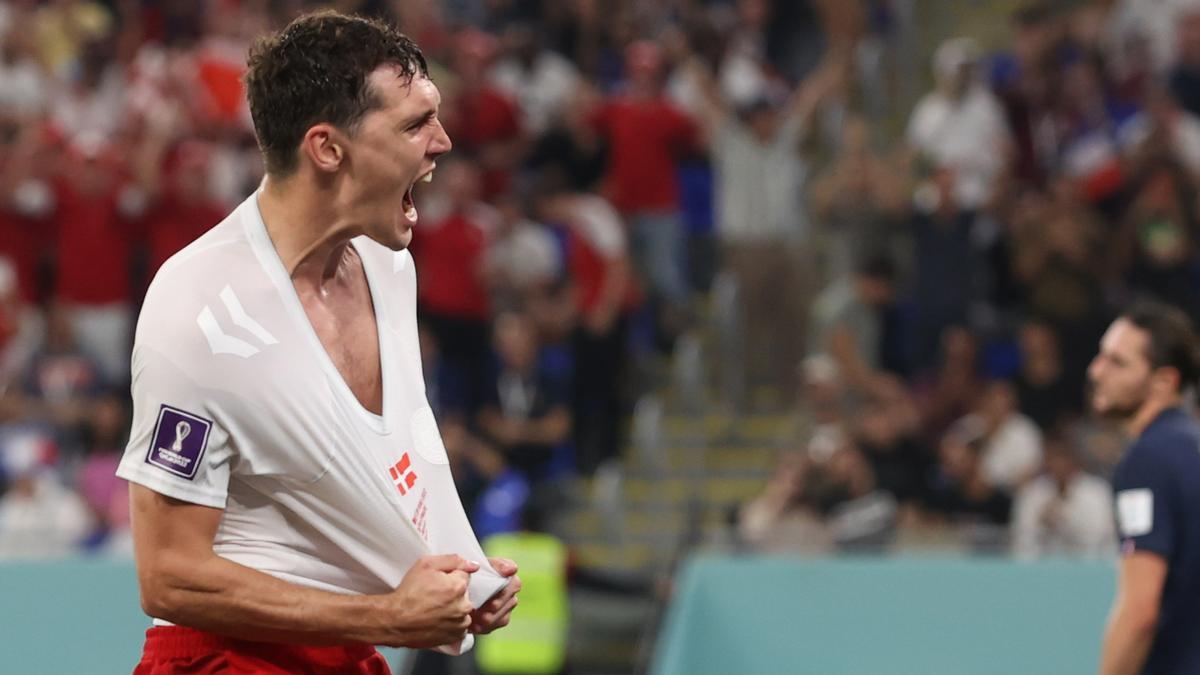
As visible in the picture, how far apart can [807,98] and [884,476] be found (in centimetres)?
366

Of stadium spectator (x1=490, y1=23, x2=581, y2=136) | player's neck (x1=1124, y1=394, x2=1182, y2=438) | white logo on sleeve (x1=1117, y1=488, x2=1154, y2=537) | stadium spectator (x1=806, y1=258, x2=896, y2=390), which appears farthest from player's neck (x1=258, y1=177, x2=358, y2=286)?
stadium spectator (x1=490, y1=23, x2=581, y2=136)

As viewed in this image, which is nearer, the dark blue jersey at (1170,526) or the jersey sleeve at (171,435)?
the jersey sleeve at (171,435)

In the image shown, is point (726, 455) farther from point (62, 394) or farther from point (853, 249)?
point (62, 394)

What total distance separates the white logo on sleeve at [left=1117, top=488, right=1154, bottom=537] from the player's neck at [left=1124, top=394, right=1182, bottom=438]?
29cm

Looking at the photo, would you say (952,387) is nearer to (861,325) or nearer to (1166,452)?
(861,325)

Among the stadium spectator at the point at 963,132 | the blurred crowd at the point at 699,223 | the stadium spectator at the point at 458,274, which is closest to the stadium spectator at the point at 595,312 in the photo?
the blurred crowd at the point at 699,223

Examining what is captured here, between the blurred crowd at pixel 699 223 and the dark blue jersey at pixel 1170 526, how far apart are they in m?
4.66

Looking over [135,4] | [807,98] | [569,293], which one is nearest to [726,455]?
[569,293]

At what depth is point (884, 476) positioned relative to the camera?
10344 mm

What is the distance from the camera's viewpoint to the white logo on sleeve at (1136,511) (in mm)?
5098

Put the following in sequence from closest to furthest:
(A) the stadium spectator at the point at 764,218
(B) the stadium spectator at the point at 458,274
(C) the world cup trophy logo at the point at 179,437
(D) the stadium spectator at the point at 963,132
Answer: (C) the world cup trophy logo at the point at 179,437 → (B) the stadium spectator at the point at 458,274 → (D) the stadium spectator at the point at 963,132 → (A) the stadium spectator at the point at 764,218

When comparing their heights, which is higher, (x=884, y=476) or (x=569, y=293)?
(x=569, y=293)

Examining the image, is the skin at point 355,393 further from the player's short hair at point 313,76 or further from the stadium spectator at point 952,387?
the stadium spectator at point 952,387

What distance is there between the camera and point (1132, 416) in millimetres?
5445
